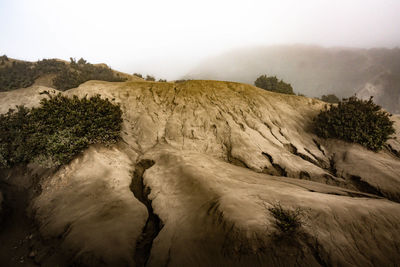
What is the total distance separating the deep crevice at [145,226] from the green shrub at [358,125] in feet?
42.2

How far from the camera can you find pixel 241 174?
847 cm

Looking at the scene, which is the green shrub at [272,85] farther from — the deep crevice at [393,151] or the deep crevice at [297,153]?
the deep crevice at [297,153]

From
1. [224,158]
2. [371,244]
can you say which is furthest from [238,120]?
[371,244]

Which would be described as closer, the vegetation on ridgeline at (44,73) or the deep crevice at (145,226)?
the deep crevice at (145,226)

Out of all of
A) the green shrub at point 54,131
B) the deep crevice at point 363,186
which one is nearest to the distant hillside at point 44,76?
the green shrub at point 54,131

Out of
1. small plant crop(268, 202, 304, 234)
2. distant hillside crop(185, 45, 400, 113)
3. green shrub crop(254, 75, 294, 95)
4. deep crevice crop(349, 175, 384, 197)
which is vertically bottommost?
deep crevice crop(349, 175, 384, 197)

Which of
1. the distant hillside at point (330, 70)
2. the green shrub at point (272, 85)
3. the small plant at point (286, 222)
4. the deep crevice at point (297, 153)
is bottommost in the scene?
the deep crevice at point (297, 153)

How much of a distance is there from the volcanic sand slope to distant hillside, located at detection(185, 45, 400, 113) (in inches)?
3308

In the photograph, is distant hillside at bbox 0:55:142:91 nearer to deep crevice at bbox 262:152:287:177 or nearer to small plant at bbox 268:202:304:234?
deep crevice at bbox 262:152:287:177

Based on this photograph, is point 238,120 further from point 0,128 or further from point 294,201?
point 0,128

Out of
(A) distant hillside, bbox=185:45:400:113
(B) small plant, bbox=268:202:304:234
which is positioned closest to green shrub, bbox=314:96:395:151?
(B) small plant, bbox=268:202:304:234

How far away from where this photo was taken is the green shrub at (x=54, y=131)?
30.1ft

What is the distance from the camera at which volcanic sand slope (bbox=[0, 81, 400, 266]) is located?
→ 4211 millimetres

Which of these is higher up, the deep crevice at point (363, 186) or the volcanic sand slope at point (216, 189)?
the volcanic sand slope at point (216, 189)
